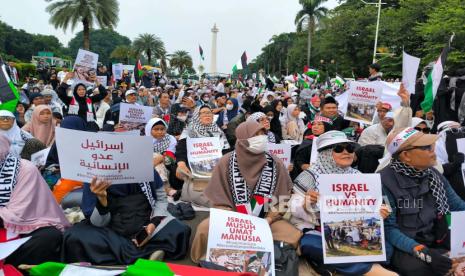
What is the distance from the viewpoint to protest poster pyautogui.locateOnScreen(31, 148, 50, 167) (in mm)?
4730

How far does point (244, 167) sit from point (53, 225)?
1711mm

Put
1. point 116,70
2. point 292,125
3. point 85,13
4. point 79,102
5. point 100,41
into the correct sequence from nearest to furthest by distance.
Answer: point 292,125
point 79,102
point 116,70
point 85,13
point 100,41

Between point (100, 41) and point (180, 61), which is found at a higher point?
point (100, 41)

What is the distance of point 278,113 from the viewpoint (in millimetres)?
8250

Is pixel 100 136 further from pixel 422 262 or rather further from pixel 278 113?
pixel 278 113

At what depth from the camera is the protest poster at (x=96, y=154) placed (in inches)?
113

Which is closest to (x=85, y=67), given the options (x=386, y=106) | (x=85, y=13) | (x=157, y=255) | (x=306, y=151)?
(x=306, y=151)

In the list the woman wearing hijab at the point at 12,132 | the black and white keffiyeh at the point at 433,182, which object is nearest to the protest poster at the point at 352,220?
the black and white keffiyeh at the point at 433,182

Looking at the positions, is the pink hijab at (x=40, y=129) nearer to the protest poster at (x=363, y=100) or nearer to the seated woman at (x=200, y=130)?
the seated woman at (x=200, y=130)

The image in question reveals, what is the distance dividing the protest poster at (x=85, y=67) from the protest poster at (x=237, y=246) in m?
7.49

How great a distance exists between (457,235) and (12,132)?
207 inches

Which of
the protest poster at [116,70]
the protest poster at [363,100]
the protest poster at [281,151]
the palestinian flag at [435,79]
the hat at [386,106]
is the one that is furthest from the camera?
the protest poster at [116,70]

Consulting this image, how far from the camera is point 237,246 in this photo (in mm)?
2963

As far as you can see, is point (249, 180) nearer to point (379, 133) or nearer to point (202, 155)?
point (202, 155)
